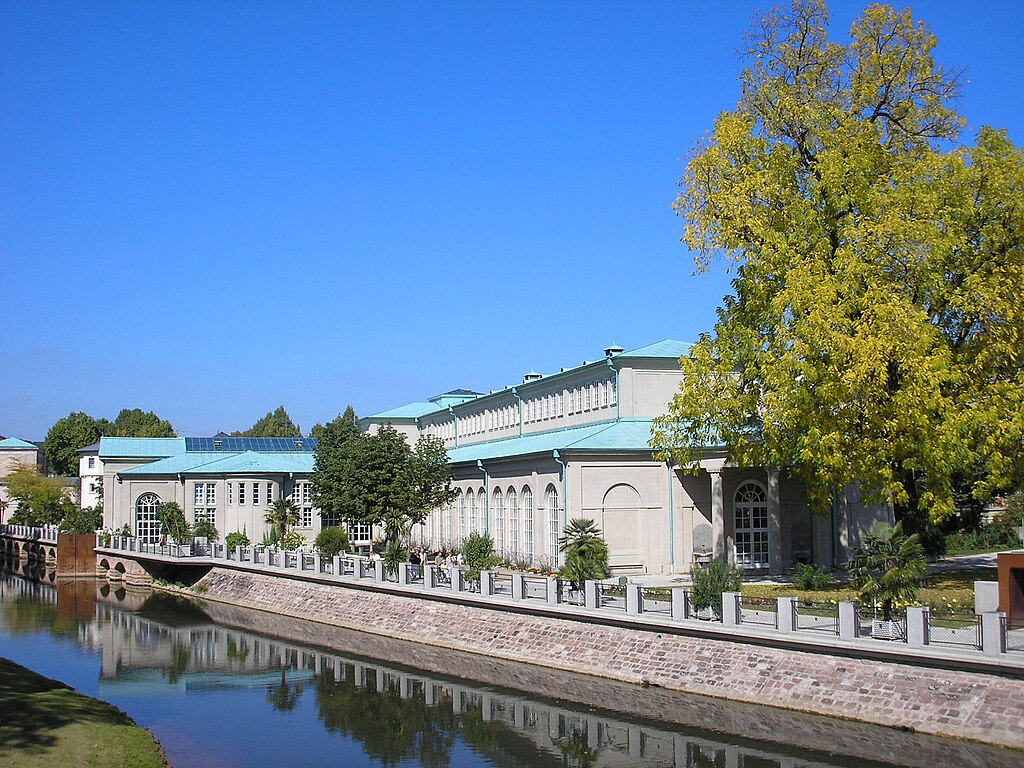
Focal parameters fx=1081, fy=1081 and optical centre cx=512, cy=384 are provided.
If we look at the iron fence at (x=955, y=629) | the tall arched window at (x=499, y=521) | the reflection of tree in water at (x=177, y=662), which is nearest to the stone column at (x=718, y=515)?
the tall arched window at (x=499, y=521)

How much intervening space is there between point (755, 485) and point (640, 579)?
6.03 m

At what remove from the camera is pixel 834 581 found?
32.3 metres

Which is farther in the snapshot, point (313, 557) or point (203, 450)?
point (203, 450)

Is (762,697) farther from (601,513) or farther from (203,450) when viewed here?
(203,450)

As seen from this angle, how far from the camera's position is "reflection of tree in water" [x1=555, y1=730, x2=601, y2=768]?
2028 centimetres

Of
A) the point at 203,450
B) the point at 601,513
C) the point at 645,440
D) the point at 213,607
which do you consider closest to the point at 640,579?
the point at 601,513

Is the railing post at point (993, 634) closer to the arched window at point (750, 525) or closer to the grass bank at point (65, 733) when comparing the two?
the grass bank at point (65, 733)

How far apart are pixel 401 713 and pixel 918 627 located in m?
11.5

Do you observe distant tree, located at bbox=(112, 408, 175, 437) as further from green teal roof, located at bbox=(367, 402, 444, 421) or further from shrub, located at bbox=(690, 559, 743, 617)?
shrub, located at bbox=(690, 559, 743, 617)

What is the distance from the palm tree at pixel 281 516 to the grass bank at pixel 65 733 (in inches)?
1354

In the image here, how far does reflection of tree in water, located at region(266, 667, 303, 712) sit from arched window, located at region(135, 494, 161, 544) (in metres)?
38.9

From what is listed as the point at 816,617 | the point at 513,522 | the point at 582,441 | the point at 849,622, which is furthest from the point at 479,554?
the point at 849,622

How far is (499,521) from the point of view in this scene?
4484 cm

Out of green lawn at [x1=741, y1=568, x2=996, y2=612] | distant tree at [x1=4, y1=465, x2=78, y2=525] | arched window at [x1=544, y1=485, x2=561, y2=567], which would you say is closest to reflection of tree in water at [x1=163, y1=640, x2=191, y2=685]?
arched window at [x1=544, y1=485, x2=561, y2=567]
